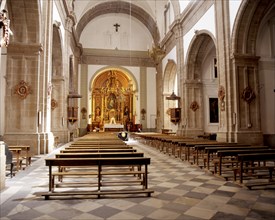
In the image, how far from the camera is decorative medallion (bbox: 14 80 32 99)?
29.0 ft

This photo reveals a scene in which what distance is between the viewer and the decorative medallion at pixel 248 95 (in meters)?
9.88

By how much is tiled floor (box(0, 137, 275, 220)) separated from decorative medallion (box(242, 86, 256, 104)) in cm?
583

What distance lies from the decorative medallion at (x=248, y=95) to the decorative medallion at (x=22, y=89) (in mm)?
8003

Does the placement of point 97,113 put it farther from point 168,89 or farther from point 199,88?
point 199,88

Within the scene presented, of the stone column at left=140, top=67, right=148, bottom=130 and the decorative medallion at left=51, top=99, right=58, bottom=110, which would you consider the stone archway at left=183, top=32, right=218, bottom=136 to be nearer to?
the decorative medallion at left=51, top=99, right=58, bottom=110

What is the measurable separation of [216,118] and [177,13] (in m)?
7.29

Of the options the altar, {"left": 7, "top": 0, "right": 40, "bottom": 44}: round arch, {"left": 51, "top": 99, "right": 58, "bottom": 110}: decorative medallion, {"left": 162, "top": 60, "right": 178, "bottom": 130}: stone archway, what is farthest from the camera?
the altar

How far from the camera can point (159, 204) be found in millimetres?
3561

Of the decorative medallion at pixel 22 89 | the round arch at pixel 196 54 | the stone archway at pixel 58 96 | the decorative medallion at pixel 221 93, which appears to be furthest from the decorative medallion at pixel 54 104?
the decorative medallion at pixel 221 93

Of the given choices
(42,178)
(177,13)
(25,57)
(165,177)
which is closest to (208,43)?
(177,13)

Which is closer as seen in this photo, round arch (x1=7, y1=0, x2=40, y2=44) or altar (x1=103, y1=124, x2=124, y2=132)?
round arch (x1=7, y1=0, x2=40, y2=44)

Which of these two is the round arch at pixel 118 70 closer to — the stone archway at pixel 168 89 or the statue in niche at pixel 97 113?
the statue in niche at pixel 97 113

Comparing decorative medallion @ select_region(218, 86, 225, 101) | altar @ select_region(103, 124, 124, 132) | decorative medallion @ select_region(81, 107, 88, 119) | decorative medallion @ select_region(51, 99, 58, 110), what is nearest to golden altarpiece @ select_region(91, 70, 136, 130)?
decorative medallion @ select_region(81, 107, 88, 119)

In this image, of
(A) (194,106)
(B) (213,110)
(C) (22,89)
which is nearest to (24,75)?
(C) (22,89)
